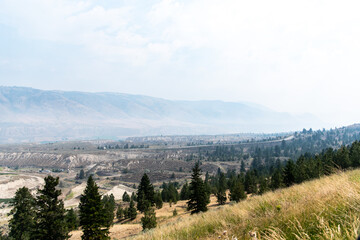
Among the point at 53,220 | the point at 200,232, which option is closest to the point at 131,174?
the point at 53,220

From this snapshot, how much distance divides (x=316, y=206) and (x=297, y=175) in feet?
179

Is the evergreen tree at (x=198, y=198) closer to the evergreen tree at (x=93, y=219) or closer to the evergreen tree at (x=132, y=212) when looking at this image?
the evergreen tree at (x=132, y=212)

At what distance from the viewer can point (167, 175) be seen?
574ft

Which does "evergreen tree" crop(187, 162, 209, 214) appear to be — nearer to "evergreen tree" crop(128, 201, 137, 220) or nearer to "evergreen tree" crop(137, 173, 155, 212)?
"evergreen tree" crop(128, 201, 137, 220)

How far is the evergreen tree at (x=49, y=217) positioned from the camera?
27.3 meters

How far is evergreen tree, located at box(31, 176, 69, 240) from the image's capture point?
27.3m

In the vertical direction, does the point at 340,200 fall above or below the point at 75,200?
above

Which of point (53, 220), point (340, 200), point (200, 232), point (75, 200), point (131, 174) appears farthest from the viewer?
point (131, 174)

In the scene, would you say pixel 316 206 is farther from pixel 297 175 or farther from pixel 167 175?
pixel 167 175

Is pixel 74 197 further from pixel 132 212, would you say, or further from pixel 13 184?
pixel 132 212

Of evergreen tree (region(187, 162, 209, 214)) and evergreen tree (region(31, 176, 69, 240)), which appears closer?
evergreen tree (region(31, 176, 69, 240))

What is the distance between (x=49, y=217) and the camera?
90.4 ft

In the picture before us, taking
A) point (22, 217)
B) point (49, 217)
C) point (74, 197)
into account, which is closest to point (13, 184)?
point (74, 197)

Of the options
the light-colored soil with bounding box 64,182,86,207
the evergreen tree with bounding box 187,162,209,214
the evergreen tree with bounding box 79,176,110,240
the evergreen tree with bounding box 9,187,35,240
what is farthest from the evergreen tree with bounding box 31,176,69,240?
the light-colored soil with bounding box 64,182,86,207
